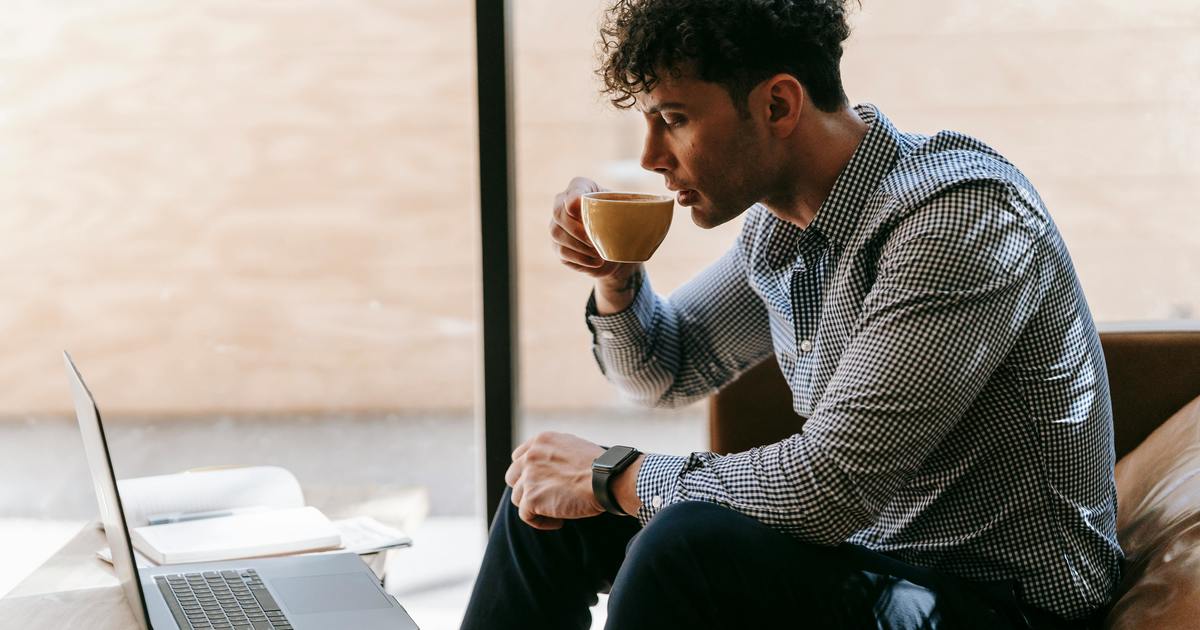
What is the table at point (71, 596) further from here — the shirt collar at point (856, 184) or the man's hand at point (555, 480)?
the shirt collar at point (856, 184)

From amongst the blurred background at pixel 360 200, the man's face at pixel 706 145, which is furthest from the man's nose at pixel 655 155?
the blurred background at pixel 360 200

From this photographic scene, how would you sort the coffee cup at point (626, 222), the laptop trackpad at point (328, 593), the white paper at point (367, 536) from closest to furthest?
the laptop trackpad at point (328, 593)
the coffee cup at point (626, 222)
the white paper at point (367, 536)

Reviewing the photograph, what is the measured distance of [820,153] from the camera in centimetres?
147

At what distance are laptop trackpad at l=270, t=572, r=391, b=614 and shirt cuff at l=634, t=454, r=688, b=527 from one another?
0.33 meters

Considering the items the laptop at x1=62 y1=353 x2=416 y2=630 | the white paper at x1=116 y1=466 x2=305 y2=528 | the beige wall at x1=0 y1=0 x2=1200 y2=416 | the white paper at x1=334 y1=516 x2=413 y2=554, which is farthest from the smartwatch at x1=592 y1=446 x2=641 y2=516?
the beige wall at x1=0 y1=0 x2=1200 y2=416

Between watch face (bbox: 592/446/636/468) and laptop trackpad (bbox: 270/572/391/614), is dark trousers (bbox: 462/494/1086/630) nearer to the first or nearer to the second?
watch face (bbox: 592/446/636/468)

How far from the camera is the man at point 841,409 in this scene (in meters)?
1.20

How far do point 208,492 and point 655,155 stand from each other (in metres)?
0.86

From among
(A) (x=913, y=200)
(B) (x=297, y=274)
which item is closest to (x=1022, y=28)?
(A) (x=913, y=200)

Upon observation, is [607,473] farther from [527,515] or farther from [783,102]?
[783,102]

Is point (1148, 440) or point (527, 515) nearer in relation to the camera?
point (527, 515)

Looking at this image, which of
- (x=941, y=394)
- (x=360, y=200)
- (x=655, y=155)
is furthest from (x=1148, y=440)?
(x=360, y=200)

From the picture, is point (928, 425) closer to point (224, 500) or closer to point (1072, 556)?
point (1072, 556)

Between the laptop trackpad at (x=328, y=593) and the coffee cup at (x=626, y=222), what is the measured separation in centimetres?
53
